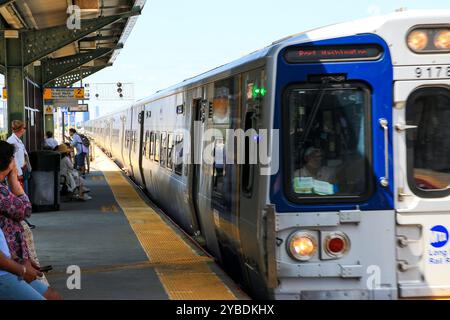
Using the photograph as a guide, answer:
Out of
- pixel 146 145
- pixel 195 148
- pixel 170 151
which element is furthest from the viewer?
pixel 146 145

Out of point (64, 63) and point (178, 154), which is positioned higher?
point (64, 63)

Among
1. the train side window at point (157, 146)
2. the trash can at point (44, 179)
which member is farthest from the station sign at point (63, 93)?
the trash can at point (44, 179)

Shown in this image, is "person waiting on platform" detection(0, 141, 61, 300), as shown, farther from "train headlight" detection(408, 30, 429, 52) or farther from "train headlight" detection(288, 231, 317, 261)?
"train headlight" detection(408, 30, 429, 52)

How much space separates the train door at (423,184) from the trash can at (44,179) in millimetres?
9696

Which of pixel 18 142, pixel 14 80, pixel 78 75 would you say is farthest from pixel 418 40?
pixel 78 75

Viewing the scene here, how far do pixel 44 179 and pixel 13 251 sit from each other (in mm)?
9639

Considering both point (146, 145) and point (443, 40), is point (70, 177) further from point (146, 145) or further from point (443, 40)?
point (443, 40)

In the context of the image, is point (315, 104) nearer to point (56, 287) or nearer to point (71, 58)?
point (56, 287)

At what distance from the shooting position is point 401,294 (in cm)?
522

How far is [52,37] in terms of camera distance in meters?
16.5

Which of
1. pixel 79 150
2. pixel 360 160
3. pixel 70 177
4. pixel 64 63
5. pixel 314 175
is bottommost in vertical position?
pixel 70 177

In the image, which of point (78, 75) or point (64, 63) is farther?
point (78, 75)

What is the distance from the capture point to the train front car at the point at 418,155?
5227mm

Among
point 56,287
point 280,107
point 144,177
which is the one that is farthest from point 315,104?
point 144,177
